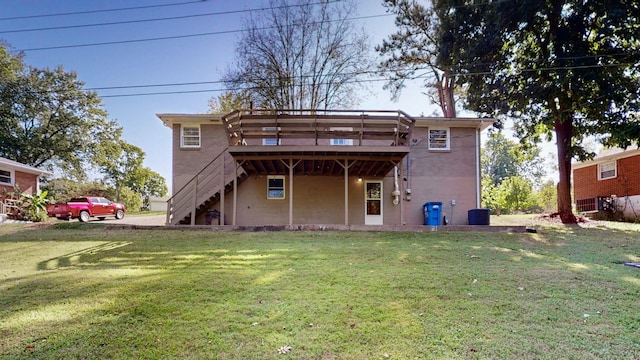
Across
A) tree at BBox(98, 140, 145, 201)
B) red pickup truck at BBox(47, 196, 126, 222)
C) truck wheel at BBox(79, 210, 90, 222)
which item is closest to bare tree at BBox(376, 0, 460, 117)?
red pickup truck at BBox(47, 196, 126, 222)

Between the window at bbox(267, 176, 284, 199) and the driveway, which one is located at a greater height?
the window at bbox(267, 176, 284, 199)

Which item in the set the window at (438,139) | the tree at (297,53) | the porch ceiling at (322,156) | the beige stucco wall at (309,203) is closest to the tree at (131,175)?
the tree at (297,53)

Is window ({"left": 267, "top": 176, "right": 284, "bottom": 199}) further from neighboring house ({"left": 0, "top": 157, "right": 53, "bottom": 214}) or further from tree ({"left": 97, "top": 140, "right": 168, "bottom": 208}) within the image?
tree ({"left": 97, "top": 140, "right": 168, "bottom": 208})

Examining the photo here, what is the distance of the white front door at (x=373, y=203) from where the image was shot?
13.4 meters

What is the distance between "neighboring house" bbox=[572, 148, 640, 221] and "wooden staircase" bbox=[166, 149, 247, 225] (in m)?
19.0

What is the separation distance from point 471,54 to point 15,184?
2425 centimetres

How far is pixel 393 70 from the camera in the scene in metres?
21.9

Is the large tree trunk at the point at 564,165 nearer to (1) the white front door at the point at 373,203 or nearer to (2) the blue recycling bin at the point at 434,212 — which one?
(2) the blue recycling bin at the point at 434,212

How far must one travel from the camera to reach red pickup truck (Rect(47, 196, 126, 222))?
1684cm

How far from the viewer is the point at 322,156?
10.9 m

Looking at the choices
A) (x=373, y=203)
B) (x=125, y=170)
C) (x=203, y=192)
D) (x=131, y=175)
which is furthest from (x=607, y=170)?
(x=125, y=170)

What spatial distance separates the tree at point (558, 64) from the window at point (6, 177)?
936 inches

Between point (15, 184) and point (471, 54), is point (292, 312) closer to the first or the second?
point (471, 54)

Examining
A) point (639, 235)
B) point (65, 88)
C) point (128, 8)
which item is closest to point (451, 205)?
point (639, 235)
